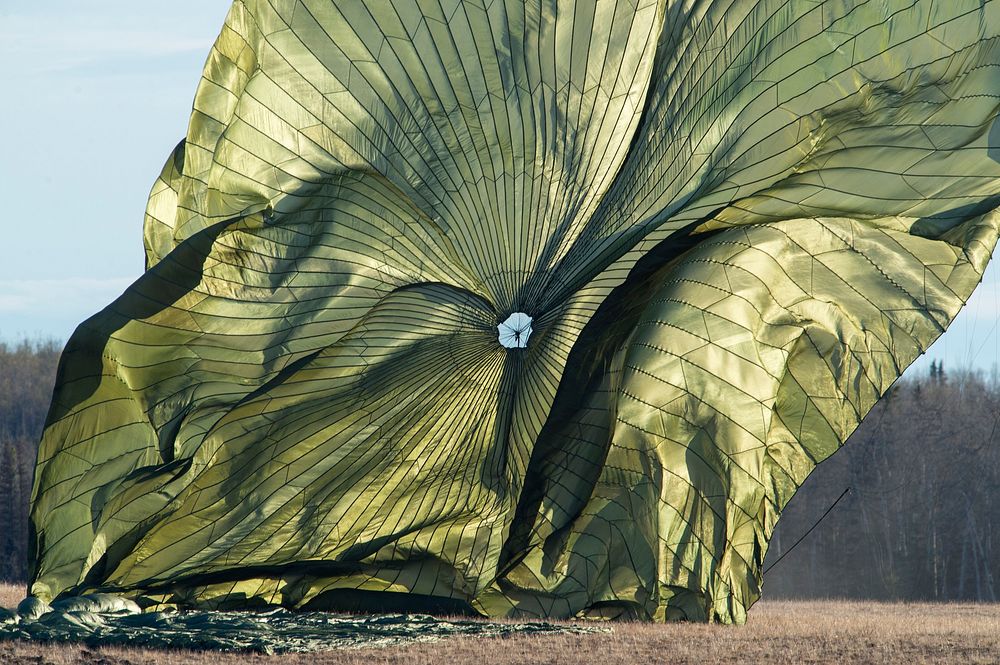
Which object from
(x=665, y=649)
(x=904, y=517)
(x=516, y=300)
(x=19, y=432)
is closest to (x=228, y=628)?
(x=665, y=649)

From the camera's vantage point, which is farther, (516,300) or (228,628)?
(516,300)

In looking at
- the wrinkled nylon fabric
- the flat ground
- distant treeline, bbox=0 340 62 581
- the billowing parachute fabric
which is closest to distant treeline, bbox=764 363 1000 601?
distant treeline, bbox=0 340 62 581

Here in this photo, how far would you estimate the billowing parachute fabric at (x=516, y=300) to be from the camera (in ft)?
37.8

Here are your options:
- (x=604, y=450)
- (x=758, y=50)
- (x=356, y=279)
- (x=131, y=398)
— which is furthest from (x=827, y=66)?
(x=131, y=398)

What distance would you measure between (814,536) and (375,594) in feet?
133

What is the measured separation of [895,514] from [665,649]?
4103 cm

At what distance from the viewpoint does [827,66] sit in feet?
37.9

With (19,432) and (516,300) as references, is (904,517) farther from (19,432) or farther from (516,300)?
(19,432)

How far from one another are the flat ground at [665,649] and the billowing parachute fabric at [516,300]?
51.1 inches

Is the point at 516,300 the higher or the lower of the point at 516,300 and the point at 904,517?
the lower

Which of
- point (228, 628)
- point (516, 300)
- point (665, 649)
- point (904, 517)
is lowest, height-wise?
point (228, 628)

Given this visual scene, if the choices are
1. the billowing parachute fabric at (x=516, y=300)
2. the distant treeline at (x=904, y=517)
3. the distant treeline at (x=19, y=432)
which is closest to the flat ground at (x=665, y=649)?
the billowing parachute fabric at (x=516, y=300)

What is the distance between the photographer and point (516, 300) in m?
12.7

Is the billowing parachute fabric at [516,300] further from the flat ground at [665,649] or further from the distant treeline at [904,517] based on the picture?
the distant treeline at [904,517]
